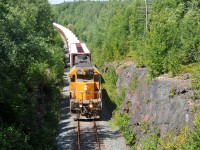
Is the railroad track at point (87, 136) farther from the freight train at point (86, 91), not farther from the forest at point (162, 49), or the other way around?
the forest at point (162, 49)

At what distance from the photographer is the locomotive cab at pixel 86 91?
27.3m

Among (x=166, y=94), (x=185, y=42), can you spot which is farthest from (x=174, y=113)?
(x=185, y=42)

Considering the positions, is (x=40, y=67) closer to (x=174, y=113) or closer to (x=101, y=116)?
(x=101, y=116)

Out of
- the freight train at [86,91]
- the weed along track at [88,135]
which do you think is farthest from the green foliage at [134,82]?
the weed along track at [88,135]

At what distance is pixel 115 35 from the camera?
150 feet

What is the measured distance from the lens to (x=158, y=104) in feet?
69.1

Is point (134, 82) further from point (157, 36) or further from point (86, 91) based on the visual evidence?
point (157, 36)

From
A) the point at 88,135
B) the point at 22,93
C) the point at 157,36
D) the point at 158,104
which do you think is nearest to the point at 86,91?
the point at 88,135

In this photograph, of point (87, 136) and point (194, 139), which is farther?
point (87, 136)

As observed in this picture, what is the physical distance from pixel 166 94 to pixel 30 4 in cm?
2736

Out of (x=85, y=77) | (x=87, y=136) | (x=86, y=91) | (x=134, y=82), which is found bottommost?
(x=87, y=136)

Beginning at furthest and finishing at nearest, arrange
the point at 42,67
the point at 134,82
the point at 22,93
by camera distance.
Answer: the point at 42,67 → the point at 134,82 → the point at 22,93

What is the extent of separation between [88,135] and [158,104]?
6.24 metres

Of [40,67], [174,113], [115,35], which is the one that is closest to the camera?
[174,113]
